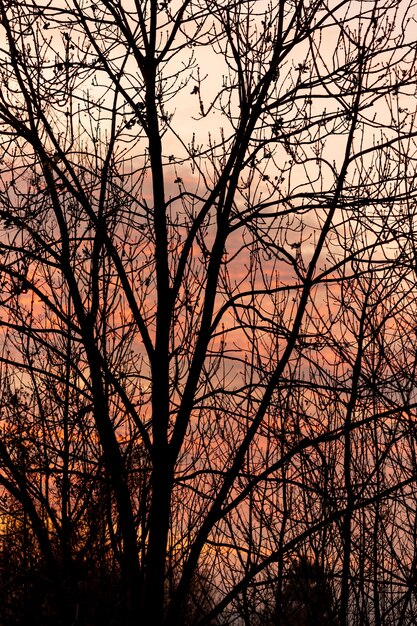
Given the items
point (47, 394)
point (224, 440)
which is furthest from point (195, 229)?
point (47, 394)

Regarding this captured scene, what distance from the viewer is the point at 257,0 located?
23.0ft

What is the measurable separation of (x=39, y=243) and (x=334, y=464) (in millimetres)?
6007

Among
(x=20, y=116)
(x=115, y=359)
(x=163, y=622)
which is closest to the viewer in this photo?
(x=163, y=622)

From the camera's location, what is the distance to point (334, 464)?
447 inches

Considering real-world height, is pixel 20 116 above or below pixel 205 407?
above

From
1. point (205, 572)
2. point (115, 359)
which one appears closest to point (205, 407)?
point (115, 359)

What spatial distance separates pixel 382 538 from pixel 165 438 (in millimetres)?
5930

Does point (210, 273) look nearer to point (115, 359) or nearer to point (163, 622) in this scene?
point (163, 622)

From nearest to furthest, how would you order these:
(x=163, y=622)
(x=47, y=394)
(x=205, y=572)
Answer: (x=163, y=622), (x=47, y=394), (x=205, y=572)

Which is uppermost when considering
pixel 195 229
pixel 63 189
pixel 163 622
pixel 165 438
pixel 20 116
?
pixel 20 116

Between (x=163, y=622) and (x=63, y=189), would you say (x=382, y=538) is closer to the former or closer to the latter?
(x=163, y=622)

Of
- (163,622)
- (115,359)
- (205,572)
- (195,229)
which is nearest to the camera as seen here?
(163,622)

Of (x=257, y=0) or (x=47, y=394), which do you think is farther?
(x=47, y=394)

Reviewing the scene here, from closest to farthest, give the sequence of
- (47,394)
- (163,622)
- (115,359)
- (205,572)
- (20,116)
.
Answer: (163,622) → (20,116) → (115,359) → (47,394) → (205,572)
